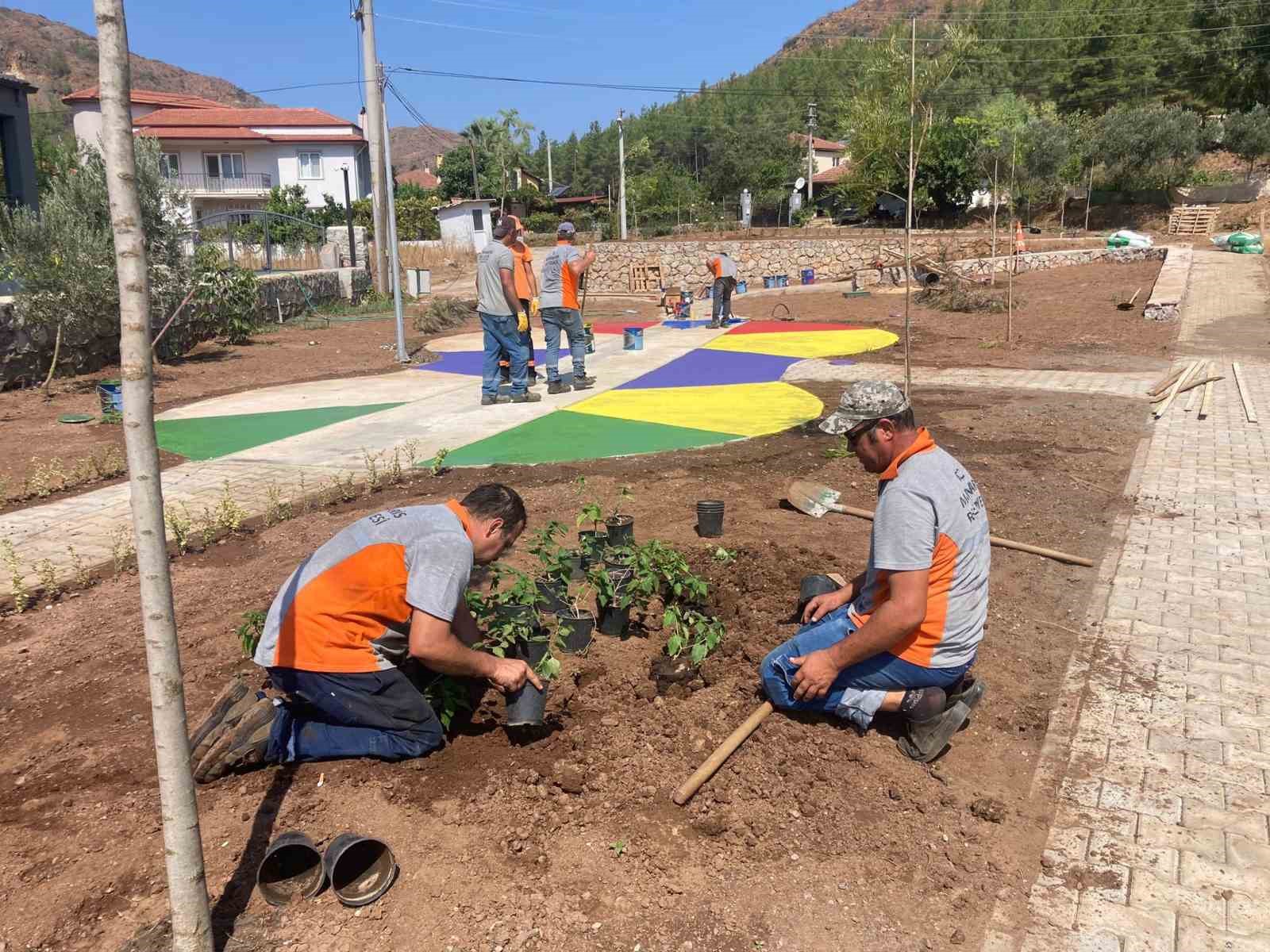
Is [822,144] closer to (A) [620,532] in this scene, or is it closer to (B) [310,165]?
(B) [310,165]

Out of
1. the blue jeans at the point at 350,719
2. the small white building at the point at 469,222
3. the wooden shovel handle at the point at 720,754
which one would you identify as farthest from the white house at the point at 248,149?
the wooden shovel handle at the point at 720,754

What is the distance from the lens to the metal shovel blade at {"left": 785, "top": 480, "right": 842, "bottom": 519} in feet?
19.8

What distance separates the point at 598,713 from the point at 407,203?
4410 centimetres

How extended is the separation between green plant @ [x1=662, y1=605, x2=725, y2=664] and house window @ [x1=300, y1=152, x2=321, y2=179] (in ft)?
183

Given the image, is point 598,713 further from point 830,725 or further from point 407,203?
point 407,203

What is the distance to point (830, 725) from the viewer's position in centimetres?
348

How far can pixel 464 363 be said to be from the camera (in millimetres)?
13789

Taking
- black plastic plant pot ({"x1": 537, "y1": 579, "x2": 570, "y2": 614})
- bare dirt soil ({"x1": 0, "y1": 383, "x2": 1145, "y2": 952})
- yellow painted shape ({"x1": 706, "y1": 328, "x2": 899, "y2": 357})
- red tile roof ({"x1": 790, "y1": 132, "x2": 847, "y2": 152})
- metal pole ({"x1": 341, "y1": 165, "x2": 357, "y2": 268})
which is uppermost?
red tile roof ({"x1": 790, "y1": 132, "x2": 847, "y2": 152})

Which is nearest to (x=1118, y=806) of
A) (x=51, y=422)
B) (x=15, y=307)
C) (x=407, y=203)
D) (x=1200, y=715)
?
(x=1200, y=715)

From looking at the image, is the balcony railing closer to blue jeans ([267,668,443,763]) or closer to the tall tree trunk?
blue jeans ([267,668,443,763])

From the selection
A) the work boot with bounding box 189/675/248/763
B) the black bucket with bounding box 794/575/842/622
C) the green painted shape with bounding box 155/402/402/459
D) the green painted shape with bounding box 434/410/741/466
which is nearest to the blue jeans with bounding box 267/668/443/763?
the work boot with bounding box 189/675/248/763

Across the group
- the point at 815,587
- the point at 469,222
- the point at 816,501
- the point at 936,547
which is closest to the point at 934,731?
the point at 936,547

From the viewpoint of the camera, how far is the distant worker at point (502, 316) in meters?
9.46

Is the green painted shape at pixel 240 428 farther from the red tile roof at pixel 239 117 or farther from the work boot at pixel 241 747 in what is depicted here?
the red tile roof at pixel 239 117
